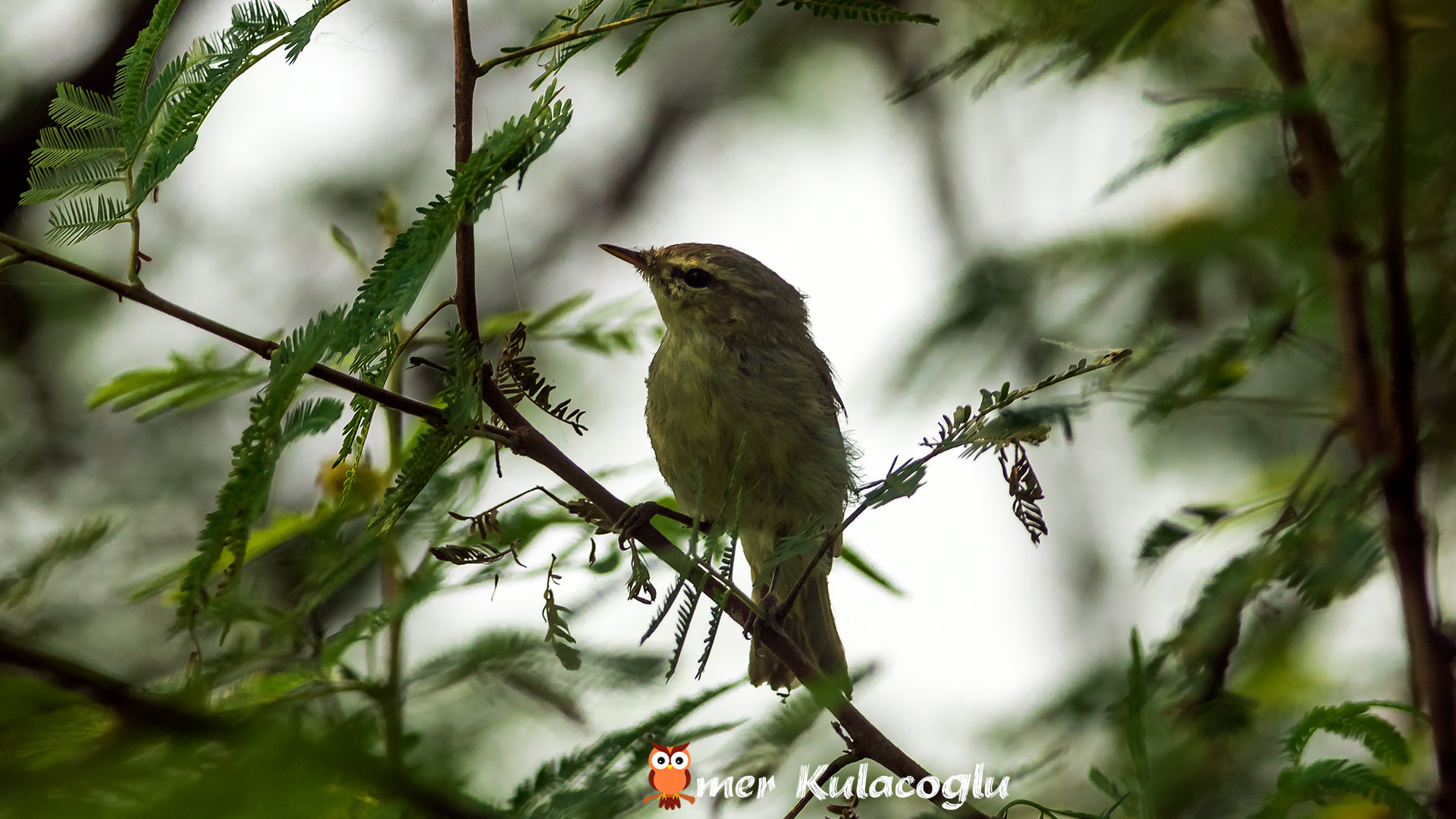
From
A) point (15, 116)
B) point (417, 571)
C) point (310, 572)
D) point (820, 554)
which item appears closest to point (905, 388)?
point (820, 554)

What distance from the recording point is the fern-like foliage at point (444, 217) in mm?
1282

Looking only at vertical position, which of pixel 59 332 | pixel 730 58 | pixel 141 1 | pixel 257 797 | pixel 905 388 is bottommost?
pixel 257 797

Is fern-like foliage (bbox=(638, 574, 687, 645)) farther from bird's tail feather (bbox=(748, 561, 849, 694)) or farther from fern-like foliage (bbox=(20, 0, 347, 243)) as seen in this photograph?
bird's tail feather (bbox=(748, 561, 849, 694))

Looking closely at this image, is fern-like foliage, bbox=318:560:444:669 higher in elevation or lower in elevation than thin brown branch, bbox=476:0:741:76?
lower

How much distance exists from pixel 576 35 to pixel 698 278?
2728 mm

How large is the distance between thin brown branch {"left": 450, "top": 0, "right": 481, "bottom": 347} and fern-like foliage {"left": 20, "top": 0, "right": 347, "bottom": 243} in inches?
6.9

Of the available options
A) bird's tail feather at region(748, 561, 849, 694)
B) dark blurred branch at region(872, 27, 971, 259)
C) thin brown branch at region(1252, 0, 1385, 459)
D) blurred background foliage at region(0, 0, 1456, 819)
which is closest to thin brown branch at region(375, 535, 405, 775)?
blurred background foliage at region(0, 0, 1456, 819)

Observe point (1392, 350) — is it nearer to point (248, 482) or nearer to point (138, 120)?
point (248, 482)

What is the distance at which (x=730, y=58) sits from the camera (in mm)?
7277

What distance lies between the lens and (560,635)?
1668mm

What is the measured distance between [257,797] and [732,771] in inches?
47.9

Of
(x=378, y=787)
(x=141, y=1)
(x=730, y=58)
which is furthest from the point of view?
(x=730, y=58)

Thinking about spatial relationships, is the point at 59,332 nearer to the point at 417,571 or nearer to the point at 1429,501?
the point at 417,571

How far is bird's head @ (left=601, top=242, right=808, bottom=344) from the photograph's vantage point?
4.18 m
